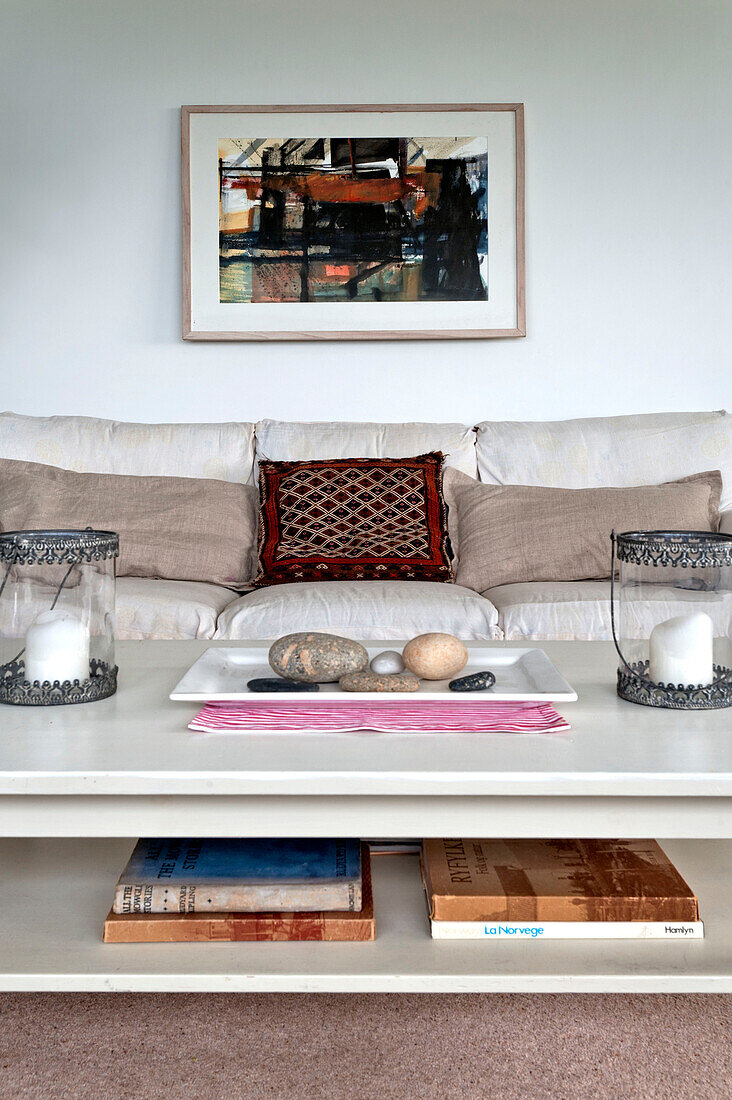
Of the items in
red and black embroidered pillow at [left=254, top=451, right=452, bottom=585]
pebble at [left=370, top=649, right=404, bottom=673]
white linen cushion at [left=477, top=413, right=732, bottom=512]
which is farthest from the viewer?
white linen cushion at [left=477, top=413, right=732, bottom=512]

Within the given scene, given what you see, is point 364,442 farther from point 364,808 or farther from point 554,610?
point 364,808

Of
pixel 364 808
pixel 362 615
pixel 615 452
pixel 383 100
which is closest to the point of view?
pixel 364 808

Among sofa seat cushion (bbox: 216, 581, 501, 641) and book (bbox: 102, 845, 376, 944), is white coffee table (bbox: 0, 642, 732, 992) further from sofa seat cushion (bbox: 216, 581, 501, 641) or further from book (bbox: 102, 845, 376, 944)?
sofa seat cushion (bbox: 216, 581, 501, 641)

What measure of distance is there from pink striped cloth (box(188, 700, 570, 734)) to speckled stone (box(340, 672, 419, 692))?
0.02m

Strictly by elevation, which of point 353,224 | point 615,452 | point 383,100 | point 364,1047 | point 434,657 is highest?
point 383,100

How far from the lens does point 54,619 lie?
1.23 metres

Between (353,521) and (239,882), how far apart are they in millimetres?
1396

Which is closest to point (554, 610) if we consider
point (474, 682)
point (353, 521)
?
point (353, 521)

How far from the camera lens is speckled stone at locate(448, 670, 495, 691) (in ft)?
3.85

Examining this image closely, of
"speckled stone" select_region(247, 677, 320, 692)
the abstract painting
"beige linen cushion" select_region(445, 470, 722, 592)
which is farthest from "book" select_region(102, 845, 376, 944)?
the abstract painting

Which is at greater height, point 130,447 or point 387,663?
point 130,447

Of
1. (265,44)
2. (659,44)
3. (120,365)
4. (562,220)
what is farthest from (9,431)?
(659,44)

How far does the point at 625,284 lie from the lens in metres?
2.95

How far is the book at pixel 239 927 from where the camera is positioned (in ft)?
3.38
